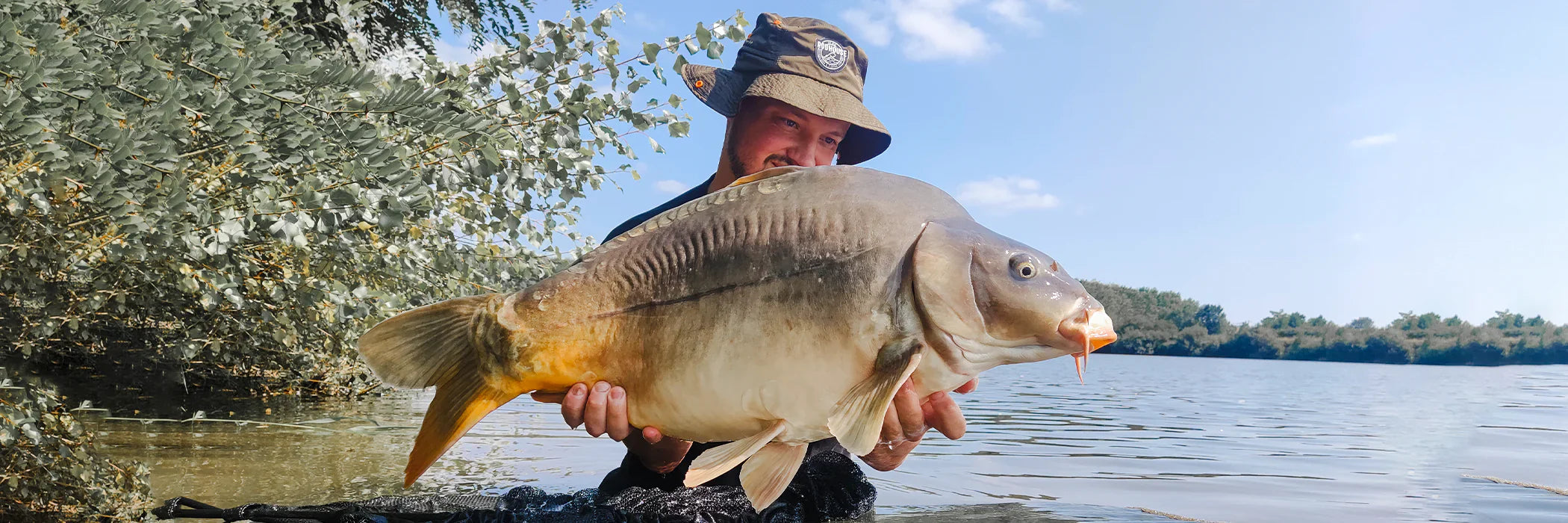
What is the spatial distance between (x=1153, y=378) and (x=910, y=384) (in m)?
25.4

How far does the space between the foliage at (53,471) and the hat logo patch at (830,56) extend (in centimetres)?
274

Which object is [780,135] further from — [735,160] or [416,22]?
[416,22]

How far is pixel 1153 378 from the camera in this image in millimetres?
25422

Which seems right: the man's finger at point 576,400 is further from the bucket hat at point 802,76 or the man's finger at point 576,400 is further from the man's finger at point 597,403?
the bucket hat at point 802,76

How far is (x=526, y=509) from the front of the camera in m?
3.59

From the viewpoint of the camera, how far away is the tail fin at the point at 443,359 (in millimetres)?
2029

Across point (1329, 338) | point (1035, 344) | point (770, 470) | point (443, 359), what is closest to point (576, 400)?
point (443, 359)

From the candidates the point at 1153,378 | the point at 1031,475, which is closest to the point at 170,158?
the point at 1031,475

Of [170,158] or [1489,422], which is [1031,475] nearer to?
[170,158]

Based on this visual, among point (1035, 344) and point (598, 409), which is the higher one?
point (1035, 344)

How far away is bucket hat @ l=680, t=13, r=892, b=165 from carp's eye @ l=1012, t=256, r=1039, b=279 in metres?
1.55

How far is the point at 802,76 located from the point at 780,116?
0.54ft

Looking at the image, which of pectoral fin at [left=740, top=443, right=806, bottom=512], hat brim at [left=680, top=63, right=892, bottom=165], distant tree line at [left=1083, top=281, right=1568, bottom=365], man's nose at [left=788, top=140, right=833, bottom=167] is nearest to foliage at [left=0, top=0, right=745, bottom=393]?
hat brim at [left=680, top=63, right=892, bottom=165]

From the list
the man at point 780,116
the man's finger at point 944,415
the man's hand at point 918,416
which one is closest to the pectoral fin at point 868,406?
the man's hand at point 918,416
